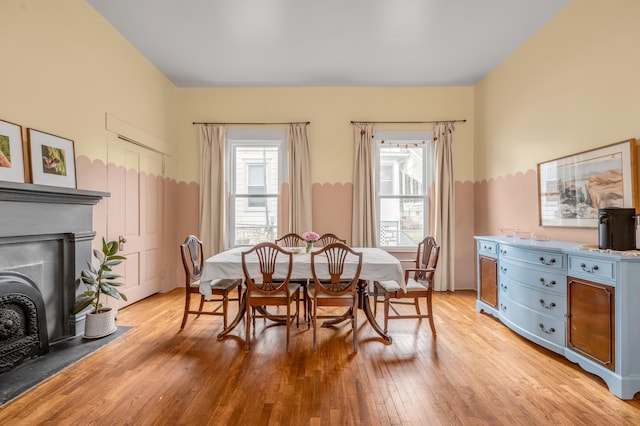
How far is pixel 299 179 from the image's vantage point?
4.81 metres

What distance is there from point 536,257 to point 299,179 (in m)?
3.22

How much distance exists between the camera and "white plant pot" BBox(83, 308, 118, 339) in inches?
112

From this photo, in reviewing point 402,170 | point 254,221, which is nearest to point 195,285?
point 254,221

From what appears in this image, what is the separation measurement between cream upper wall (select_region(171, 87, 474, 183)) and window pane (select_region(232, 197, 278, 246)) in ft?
2.95

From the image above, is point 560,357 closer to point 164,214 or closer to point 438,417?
point 438,417

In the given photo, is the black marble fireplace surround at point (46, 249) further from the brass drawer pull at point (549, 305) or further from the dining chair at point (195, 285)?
the brass drawer pull at point (549, 305)

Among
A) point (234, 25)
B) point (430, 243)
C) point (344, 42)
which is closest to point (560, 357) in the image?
point (430, 243)

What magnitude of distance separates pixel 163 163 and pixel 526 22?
5073 millimetres

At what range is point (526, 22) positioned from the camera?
11.0ft

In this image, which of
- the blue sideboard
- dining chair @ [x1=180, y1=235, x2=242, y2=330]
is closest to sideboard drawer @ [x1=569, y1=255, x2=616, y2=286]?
the blue sideboard

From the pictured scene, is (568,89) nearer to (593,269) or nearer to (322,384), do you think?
(593,269)

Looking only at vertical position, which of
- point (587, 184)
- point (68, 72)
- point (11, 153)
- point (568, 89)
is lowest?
point (587, 184)

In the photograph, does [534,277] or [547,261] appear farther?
[534,277]

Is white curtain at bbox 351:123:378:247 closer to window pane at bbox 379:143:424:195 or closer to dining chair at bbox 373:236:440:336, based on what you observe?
window pane at bbox 379:143:424:195
